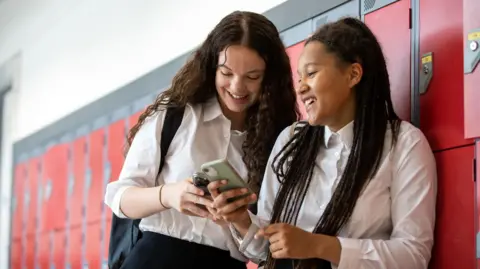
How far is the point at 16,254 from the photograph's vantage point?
6055 mm

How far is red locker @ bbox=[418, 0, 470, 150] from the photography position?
6.26ft

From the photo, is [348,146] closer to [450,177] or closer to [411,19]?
[450,177]

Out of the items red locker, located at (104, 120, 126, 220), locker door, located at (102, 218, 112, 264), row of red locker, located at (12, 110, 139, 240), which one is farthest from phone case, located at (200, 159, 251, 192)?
locker door, located at (102, 218, 112, 264)

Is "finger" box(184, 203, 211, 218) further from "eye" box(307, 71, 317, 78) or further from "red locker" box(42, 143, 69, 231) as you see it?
"red locker" box(42, 143, 69, 231)

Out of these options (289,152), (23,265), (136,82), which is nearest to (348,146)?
(289,152)

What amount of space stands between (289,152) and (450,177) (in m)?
0.44

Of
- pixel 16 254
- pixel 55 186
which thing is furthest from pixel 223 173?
pixel 16 254

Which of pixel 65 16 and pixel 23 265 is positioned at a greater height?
pixel 65 16

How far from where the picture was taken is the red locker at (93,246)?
14.8 ft

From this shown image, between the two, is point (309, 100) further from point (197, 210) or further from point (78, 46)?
point (78, 46)

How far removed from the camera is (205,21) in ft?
11.8

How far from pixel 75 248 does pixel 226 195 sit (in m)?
3.43

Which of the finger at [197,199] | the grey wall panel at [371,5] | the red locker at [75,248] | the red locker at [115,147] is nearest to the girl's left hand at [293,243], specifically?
the finger at [197,199]

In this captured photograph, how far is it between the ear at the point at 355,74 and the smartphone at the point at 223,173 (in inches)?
16.5
